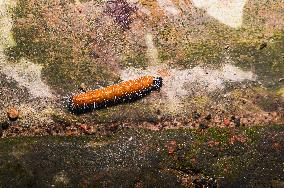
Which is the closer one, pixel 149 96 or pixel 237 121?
pixel 237 121

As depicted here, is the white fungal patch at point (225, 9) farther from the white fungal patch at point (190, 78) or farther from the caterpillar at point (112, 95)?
the caterpillar at point (112, 95)

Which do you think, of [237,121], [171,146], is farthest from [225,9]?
[171,146]

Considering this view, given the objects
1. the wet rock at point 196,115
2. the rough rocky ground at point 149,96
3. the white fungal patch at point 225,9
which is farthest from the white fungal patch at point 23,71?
the white fungal patch at point 225,9

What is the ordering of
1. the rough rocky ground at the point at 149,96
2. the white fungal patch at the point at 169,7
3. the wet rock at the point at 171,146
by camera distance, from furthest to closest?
the white fungal patch at the point at 169,7 < the wet rock at the point at 171,146 < the rough rocky ground at the point at 149,96

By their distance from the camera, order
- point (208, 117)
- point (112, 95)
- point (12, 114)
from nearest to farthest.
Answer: point (12, 114) < point (112, 95) < point (208, 117)

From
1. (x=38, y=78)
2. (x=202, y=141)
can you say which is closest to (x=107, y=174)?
(x=202, y=141)

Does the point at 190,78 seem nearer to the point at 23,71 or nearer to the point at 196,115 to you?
the point at 196,115

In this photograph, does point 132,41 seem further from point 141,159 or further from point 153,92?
point 141,159
